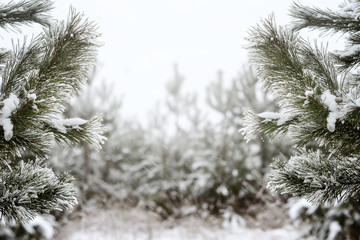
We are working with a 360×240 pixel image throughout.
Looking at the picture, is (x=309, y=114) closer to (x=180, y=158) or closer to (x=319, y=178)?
(x=319, y=178)

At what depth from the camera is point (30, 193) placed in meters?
1.23

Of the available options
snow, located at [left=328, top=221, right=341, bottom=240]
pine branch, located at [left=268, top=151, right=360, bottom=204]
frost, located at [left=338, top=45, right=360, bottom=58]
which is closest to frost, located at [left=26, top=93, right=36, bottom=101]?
pine branch, located at [left=268, top=151, right=360, bottom=204]

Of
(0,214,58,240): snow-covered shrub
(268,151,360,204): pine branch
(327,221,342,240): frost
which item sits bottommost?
(327,221,342,240): frost

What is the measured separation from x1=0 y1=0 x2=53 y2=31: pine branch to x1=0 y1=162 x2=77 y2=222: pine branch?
877 mm

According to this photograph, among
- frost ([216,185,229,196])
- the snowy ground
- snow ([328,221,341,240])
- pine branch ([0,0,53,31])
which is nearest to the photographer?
pine branch ([0,0,53,31])

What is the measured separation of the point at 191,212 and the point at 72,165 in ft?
12.3

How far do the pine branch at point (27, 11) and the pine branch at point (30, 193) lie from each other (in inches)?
34.5

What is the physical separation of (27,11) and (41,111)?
0.73m

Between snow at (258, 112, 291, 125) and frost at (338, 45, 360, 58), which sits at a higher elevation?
frost at (338, 45, 360, 58)

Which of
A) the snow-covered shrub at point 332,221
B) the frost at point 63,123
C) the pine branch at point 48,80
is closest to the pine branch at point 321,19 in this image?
the pine branch at point 48,80

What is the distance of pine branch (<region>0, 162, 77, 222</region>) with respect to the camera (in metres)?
1.20

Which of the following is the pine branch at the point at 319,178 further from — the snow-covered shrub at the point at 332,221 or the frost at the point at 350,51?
the snow-covered shrub at the point at 332,221

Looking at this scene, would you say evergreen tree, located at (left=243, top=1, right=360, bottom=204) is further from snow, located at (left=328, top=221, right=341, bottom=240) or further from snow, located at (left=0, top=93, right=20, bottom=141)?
snow, located at (left=328, top=221, right=341, bottom=240)

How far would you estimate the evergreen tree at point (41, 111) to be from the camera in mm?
1194
